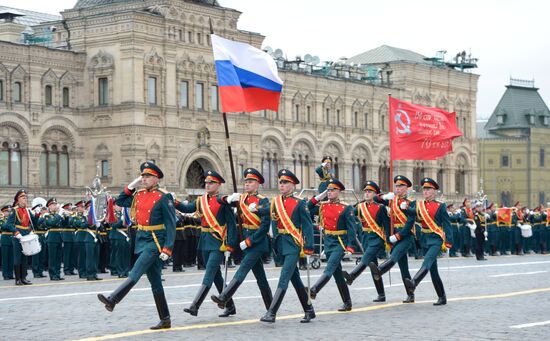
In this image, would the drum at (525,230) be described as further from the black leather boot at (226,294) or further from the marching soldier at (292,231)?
the black leather boot at (226,294)

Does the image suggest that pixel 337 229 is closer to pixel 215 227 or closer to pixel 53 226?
pixel 215 227

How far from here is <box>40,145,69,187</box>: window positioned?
48.3 meters

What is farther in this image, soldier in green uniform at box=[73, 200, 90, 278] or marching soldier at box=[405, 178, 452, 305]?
soldier in green uniform at box=[73, 200, 90, 278]

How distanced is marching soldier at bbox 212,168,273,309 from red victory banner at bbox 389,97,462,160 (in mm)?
8280

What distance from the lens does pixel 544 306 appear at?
17.2 meters

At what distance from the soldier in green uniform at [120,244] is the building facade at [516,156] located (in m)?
69.8

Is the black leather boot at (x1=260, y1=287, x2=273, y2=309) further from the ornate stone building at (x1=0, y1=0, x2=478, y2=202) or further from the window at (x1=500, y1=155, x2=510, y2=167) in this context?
the window at (x1=500, y1=155, x2=510, y2=167)

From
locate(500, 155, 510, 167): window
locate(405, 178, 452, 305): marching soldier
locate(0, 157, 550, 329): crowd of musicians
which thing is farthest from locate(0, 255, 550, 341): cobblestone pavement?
locate(500, 155, 510, 167): window

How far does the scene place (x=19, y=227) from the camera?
80.0 feet

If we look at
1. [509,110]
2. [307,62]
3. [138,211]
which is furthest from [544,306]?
[509,110]

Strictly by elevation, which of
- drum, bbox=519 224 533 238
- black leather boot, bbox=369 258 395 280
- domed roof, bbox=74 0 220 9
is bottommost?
drum, bbox=519 224 533 238

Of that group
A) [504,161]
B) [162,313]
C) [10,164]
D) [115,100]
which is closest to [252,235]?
[162,313]

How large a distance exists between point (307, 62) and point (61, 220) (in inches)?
1520

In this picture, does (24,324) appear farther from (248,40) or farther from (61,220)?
(248,40)
